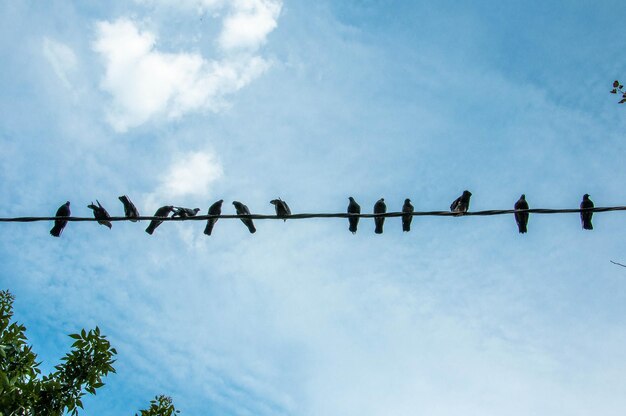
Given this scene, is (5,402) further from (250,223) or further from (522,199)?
(522,199)

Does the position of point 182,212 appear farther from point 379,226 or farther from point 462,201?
point 462,201

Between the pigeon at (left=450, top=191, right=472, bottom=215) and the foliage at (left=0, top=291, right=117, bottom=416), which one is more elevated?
the pigeon at (left=450, top=191, right=472, bottom=215)

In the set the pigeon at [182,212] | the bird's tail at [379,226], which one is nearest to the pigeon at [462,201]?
the bird's tail at [379,226]

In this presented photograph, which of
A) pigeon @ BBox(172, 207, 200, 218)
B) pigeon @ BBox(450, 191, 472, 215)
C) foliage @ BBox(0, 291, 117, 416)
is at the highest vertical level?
pigeon @ BBox(450, 191, 472, 215)

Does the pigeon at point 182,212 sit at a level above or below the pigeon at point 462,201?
below

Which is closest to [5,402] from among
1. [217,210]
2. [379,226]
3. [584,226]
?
[217,210]

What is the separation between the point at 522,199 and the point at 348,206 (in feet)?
11.2

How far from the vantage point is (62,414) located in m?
7.59

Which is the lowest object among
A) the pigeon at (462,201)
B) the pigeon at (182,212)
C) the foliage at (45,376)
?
the foliage at (45,376)

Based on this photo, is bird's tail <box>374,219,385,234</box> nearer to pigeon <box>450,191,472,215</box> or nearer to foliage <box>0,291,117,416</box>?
pigeon <box>450,191,472,215</box>

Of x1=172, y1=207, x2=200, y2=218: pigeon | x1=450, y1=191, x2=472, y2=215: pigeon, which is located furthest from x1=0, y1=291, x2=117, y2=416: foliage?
x1=450, y1=191, x2=472, y2=215: pigeon

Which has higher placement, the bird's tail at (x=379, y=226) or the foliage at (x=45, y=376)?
the bird's tail at (x=379, y=226)

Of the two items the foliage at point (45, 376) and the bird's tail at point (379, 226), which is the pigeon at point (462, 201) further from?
the foliage at point (45, 376)

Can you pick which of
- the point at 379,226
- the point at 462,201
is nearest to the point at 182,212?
the point at 379,226
